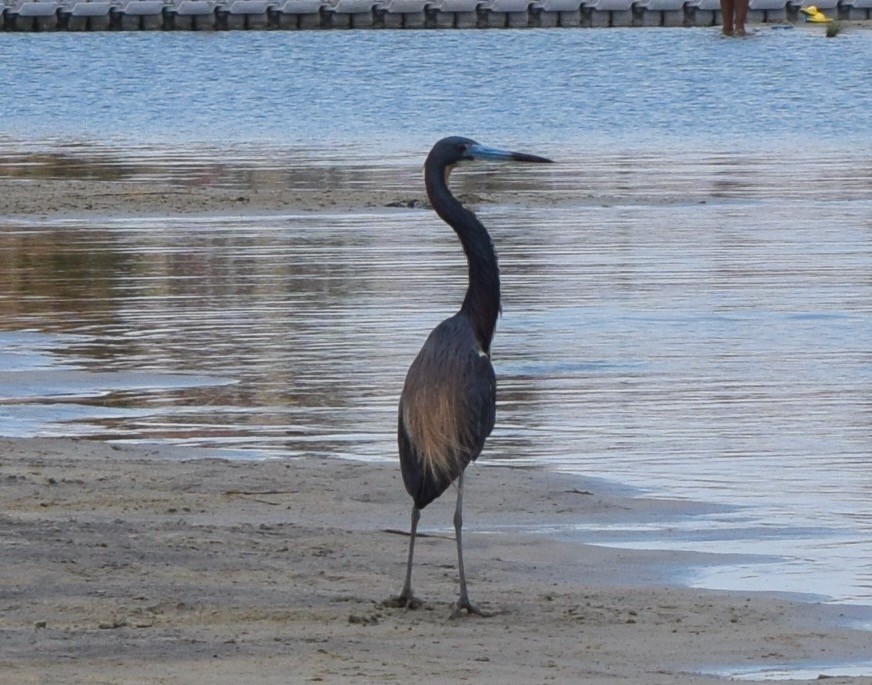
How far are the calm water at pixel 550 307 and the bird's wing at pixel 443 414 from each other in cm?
111

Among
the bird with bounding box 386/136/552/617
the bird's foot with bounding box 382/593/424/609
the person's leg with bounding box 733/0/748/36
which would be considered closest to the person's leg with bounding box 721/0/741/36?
the person's leg with bounding box 733/0/748/36

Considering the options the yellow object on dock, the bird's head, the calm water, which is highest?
the bird's head

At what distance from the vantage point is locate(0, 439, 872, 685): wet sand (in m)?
6.63

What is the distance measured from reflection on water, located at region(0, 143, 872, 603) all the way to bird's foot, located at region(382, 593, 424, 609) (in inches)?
45.9

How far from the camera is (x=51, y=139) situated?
1341 inches

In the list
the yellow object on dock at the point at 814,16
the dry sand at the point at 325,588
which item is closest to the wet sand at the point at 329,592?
the dry sand at the point at 325,588

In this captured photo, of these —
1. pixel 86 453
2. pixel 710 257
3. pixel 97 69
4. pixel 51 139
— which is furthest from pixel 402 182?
pixel 97 69

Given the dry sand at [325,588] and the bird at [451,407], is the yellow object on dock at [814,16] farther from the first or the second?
the bird at [451,407]

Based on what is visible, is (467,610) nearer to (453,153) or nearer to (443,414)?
(443,414)

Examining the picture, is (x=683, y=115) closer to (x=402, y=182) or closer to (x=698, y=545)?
(x=402, y=182)

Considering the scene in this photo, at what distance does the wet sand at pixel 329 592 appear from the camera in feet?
21.7

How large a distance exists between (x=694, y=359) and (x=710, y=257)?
189 inches

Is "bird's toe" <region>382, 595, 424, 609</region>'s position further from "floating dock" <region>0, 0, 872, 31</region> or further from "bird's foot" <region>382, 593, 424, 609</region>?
"floating dock" <region>0, 0, 872, 31</region>

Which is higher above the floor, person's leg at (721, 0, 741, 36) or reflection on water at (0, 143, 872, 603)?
reflection on water at (0, 143, 872, 603)
